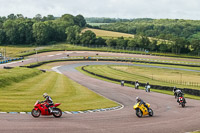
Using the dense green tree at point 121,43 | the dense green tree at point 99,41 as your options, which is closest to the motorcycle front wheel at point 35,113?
the dense green tree at point 121,43

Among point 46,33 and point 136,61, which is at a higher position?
point 46,33

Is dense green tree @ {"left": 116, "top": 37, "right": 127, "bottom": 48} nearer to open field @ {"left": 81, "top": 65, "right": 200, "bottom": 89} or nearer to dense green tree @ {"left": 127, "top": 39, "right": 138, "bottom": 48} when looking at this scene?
dense green tree @ {"left": 127, "top": 39, "right": 138, "bottom": 48}

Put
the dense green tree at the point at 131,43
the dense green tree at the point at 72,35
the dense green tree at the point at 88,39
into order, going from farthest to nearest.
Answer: the dense green tree at the point at 72,35 < the dense green tree at the point at 88,39 < the dense green tree at the point at 131,43

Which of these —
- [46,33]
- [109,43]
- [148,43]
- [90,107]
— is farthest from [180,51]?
[90,107]

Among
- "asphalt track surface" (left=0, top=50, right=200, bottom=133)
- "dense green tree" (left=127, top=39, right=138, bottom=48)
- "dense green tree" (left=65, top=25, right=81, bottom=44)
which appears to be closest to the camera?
"asphalt track surface" (left=0, top=50, right=200, bottom=133)

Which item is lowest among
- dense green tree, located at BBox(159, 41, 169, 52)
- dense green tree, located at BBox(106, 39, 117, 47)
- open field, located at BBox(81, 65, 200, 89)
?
open field, located at BBox(81, 65, 200, 89)

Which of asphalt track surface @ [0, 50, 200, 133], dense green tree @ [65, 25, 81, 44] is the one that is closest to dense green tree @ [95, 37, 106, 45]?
dense green tree @ [65, 25, 81, 44]

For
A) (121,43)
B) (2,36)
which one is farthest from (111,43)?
(2,36)

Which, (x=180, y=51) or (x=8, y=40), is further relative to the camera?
(x=8, y=40)

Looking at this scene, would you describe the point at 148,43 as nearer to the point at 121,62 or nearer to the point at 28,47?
the point at 121,62

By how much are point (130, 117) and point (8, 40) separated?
507 ft

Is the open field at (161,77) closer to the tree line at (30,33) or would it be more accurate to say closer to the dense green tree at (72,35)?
the dense green tree at (72,35)

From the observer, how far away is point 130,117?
22141mm

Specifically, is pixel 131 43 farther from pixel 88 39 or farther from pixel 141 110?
pixel 141 110
